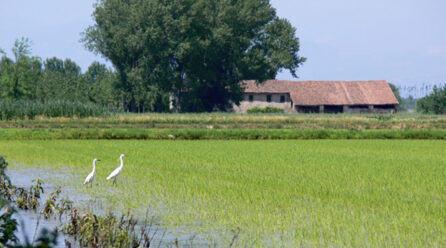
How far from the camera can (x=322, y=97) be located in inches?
3688

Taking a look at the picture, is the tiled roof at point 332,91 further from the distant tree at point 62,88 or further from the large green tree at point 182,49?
the distant tree at point 62,88

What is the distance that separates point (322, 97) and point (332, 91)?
282 cm

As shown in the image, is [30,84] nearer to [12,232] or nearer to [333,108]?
[333,108]

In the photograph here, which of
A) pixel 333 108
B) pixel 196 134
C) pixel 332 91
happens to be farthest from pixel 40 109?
pixel 332 91

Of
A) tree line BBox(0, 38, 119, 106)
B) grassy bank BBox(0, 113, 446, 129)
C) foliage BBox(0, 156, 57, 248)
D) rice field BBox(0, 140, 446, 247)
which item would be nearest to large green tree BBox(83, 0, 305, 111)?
tree line BBox(0, 38, 119, 106)

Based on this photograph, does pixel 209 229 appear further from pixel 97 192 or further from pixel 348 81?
pixel 348 81

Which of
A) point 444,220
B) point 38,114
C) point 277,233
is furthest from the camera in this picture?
point 38,114

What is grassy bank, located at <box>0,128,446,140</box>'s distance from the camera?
136ft

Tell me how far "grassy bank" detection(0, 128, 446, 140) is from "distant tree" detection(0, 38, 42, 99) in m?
40.7

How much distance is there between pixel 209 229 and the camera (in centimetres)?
1152

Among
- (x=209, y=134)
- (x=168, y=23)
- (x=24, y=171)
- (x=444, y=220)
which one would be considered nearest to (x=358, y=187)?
(x=444, y=220)

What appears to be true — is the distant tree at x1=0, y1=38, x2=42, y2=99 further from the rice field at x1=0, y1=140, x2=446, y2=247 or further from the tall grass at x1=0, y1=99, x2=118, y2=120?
the rice field at x1=0, y1=140, x2=446, y2=247

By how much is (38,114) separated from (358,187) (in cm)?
4254

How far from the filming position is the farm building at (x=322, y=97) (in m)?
93.2
